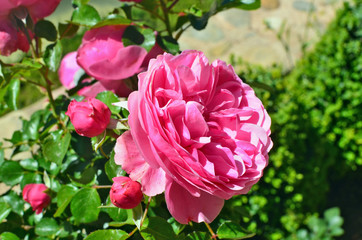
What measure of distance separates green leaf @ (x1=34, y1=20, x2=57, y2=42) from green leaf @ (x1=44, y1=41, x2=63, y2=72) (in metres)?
0.02

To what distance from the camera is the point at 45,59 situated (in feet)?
2.82

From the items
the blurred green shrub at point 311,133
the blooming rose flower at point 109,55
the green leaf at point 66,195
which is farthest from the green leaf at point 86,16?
the blurred green shrub at point 311,133

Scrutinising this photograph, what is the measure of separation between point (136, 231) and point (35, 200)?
226 mm

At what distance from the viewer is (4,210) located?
93cm

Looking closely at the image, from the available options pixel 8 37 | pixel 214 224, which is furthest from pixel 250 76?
pixel 8 37

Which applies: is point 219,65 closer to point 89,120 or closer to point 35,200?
point 89,120

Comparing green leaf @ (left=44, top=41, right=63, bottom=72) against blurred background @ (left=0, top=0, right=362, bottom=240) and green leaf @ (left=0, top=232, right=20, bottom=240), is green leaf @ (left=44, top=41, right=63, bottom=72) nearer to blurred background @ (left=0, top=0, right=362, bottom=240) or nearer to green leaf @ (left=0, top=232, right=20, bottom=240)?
green leaf @ (left=0, top=232, right=20, bottom=240)

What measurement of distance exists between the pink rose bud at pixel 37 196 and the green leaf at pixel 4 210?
10 cm

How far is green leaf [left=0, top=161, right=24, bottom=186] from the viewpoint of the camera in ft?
3.13

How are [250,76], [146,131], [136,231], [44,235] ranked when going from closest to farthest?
1. [146,131]
2. [136,231]
3. [44,235]
4. [250,76]

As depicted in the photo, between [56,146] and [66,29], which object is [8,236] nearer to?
[56,146]

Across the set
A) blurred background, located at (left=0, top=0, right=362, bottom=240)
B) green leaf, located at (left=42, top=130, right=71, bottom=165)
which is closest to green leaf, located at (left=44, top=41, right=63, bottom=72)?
green leaf, located at (left=42, top=130, right=71, bottom=165)

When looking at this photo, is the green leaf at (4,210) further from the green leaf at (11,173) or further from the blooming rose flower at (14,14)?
the blooming rose flower at (14,14)

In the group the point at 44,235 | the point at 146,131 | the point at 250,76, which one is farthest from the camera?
the point at 250,76
